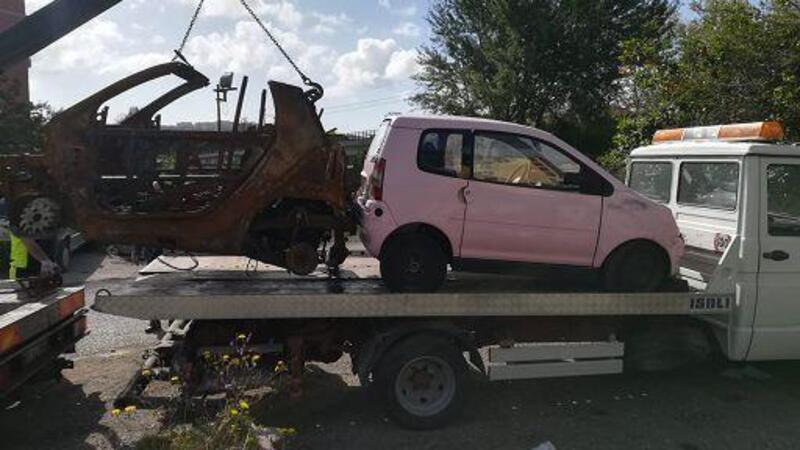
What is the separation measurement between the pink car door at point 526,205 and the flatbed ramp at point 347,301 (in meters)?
0.36

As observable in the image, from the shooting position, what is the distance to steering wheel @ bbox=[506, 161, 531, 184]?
18.0 ft

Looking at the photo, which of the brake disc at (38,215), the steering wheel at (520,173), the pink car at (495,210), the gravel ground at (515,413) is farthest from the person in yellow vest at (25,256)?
the steering wheel at (520,173)

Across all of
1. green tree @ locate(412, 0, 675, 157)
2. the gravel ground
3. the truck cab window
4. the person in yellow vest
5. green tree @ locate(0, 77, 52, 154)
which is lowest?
the gravel ground

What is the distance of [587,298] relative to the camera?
213 inches

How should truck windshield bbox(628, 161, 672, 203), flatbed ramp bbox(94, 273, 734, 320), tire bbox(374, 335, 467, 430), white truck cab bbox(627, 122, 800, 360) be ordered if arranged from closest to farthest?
1. flatbed ramp bbox(94, 273, 734, 320)
2. tire bbox(374, 335, 467, 430)
3. white truck cab bbox(627, 122, 800, 360)
4. truck windshield bbox(628, 161, 672, 203)

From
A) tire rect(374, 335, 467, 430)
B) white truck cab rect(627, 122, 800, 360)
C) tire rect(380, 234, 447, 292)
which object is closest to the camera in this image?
tire rect(374, 335, 467, 430)

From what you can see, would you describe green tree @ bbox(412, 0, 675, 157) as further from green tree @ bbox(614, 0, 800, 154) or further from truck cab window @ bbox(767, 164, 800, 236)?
truck cab window @ bbox(767, 164, 800, 236)

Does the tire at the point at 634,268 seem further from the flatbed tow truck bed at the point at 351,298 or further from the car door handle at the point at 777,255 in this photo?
the car door handle at the point at 777,255

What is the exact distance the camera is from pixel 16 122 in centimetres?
1850

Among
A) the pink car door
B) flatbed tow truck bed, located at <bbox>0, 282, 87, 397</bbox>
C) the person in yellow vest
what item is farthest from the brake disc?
the pink car door

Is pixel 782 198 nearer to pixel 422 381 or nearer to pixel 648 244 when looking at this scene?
pixel 648 244

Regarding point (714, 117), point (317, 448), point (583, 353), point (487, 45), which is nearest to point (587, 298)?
point (583, 353)

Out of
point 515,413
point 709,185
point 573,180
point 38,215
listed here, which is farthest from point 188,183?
point 709,185

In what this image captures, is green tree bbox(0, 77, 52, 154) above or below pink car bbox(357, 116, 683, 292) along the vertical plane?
above
